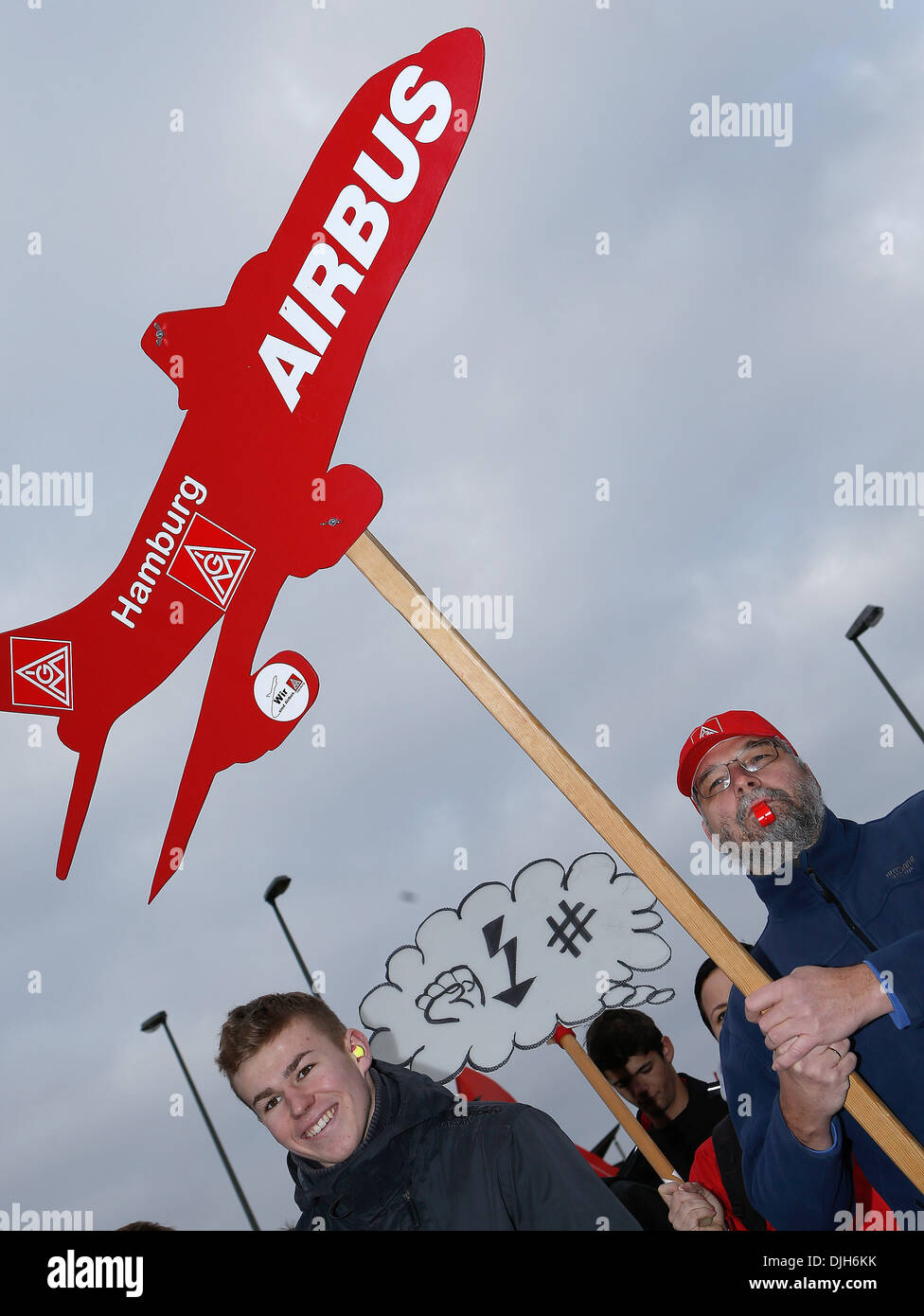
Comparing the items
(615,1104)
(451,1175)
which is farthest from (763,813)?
(615,1104)

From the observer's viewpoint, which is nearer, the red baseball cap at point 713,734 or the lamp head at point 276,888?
the red baseball cap at point 713,734

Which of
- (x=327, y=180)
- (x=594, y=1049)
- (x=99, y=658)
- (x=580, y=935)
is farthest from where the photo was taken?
(x=594, y=1049)

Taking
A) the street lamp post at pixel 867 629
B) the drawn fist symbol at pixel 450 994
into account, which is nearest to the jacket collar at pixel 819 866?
the drawn fist symbol at pixel 450 994

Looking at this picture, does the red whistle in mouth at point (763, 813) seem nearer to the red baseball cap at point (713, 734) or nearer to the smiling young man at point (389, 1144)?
the red baseball cap at point (713, 734)

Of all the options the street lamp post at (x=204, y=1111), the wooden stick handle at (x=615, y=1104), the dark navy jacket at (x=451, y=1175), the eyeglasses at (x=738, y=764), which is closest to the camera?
the dark navy jacket at (x=451, y=1175)

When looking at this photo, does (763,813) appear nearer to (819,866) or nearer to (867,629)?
(819,866)

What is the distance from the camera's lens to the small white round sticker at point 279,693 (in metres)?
3.06

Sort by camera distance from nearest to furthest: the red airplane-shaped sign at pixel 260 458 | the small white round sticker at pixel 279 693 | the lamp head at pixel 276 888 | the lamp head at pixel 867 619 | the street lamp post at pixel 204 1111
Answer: the red airplane-shaped sign at pixel 260 458 → the small white round sticker at pixel 279 693 → the lamp head at pixel 867 619 → the lamp head at pixel 276 888 → the street lamp post at pixel 204 1111

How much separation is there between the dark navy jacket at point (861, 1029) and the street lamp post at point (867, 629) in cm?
719

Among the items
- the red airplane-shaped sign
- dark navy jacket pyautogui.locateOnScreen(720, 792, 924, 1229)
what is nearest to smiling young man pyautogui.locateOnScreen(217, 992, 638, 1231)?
dark navy jacket pyautogui.locateOnScreen(720, 792, 924, 1229)
